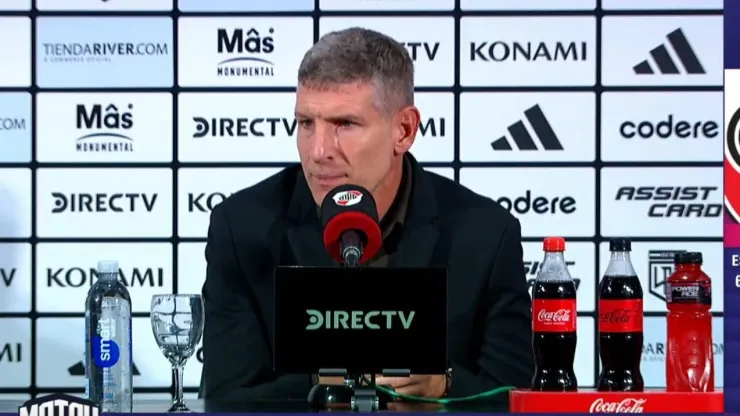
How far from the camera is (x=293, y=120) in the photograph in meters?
3.12

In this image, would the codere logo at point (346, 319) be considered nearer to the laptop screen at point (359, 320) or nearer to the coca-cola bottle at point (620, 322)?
the laptop screen at point (359, 320)

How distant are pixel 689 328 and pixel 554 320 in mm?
222

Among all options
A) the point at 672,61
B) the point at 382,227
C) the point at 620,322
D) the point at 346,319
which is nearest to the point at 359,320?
the point at 346,319

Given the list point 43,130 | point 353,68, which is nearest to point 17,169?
point 43,130

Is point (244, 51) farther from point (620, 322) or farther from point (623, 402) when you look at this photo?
point (623, 402)

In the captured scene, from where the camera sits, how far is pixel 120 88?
3127 millimetres

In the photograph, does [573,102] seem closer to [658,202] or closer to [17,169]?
[658,202]

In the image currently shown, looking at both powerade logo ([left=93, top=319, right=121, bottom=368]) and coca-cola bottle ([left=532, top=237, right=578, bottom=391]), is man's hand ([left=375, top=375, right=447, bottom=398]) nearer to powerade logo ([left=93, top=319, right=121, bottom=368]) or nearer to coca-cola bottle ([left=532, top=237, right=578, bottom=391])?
coca-cola bottle ([left=532, top=237, right=578, bottom=391])

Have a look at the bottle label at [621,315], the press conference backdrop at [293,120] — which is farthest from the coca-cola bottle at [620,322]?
A: the press conference backdrop at [293,120]

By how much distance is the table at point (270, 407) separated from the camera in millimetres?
1715

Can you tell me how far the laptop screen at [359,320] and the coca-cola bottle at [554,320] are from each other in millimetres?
192

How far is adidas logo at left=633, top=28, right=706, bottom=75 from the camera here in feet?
10.2

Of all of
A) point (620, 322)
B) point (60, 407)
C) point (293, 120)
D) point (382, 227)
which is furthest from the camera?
point (293, 120)

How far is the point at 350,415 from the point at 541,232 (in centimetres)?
164
